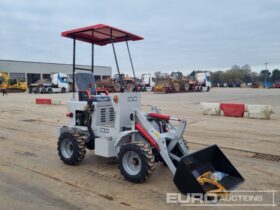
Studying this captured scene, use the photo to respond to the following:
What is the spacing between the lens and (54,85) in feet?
136

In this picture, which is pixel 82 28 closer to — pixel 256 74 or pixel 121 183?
pixel 121 183

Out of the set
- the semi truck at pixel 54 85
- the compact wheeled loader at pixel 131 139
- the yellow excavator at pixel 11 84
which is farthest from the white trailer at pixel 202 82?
the compact wheeled loader at pixel 131 139

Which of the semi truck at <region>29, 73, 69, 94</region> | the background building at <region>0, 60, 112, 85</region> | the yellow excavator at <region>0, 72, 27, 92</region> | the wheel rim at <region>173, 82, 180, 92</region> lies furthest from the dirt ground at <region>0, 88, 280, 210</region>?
the background building at <region>0, 60, 112, 85</region>

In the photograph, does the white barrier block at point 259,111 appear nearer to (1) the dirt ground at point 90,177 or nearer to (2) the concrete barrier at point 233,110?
(2) the concrete barrier at point 233,110

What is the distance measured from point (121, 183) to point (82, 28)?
2944mm

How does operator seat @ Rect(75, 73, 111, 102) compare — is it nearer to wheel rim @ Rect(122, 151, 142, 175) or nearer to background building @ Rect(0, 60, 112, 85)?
wheel rim @ Rect(122, 151, 142, 175)

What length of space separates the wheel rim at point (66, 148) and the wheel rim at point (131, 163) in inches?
54.9

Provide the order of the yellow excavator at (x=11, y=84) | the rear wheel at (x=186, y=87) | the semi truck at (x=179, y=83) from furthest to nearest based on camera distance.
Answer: the yellow excavator at (x=11, y=84), the rear wheel at (x=186, y=87), the semi truck at (x=179, y=83)

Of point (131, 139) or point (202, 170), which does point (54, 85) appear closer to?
point (131, 139)

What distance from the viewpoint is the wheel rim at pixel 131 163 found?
490 centimetres

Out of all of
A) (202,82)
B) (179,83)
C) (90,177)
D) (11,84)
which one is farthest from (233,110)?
(11,84)

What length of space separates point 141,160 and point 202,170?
3.05 feet

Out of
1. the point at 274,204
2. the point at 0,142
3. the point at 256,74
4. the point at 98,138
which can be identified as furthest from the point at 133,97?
the point at 256,74

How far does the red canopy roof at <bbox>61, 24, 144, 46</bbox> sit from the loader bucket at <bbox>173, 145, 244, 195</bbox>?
2.77 m
